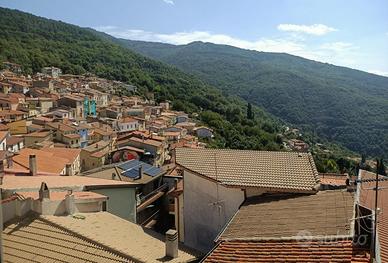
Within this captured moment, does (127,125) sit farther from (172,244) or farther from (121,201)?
(172,244)

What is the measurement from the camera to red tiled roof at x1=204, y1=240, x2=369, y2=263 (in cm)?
571

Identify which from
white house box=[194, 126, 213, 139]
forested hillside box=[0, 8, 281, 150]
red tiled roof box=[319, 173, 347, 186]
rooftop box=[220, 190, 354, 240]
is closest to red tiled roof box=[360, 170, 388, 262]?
rooftop box=[220, 190, 354, 240]

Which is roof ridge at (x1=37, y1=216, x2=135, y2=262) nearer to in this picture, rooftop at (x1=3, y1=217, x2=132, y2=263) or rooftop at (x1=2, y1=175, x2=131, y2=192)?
rooftop at (x1=3, y1=217, x2=132, y2=263)

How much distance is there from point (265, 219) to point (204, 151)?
14.6 ft

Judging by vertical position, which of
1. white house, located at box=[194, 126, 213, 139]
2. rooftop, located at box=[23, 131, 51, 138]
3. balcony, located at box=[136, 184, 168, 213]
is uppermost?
balcony, located at box=[136, 184, 168, 213]

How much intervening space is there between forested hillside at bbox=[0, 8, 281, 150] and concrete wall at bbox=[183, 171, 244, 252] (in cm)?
5397

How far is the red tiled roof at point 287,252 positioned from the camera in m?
5.71

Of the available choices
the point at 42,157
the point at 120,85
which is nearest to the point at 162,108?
the point at 120,85

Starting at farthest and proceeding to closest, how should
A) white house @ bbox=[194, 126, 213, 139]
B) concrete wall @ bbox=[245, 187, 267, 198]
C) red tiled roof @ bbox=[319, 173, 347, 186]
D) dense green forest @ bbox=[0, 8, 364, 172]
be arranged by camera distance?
1. dense green forest @ bbox=[0, 8, 364, 172]
2. white house @ bbox=[194, 126, 213, 139]
3. red tiled roof @ bbox=[319, 173, 347, 186]
4. concrete wall @ bbox=[245, 187, 267, 198]

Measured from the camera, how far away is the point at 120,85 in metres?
107

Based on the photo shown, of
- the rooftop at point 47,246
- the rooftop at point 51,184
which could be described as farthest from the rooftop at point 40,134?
the rooftop at point 47,246

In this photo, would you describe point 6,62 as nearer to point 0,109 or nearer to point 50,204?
point 0,109

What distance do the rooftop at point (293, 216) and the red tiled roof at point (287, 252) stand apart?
10.9 inches

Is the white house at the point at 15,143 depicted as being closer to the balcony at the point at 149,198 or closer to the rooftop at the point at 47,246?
the balcony at the point at 149,198
